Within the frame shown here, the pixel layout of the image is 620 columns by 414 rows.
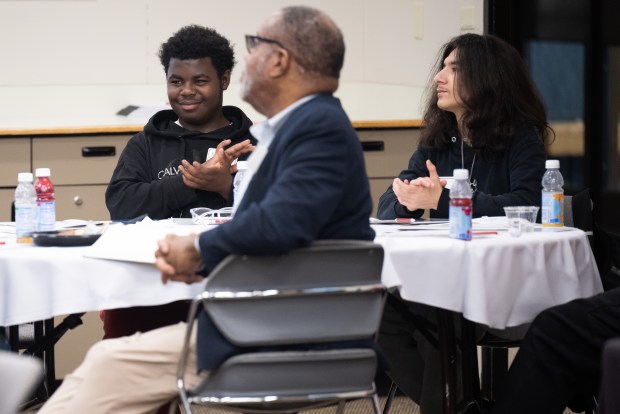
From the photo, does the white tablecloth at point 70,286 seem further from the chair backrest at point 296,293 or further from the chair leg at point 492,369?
the chair leg at point 492,369

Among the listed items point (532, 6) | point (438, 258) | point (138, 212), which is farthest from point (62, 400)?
point (532, 6)

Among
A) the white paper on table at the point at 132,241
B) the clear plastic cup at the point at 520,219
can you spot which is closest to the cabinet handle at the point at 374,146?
the clear plastic cup at the point at 520,219

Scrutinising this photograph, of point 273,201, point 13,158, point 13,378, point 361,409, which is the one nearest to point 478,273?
point 273,201

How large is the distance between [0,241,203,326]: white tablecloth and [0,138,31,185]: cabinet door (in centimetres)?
224

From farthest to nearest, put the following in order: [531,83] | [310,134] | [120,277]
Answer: [531,83]
[120,277]
[310,134]

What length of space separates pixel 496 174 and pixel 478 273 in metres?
0.91

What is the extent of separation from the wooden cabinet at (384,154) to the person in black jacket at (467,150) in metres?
1.13

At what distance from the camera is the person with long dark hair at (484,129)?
3.10m

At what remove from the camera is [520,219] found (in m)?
2.60

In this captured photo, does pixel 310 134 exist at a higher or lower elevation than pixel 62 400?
higher

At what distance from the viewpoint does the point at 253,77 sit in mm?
2031

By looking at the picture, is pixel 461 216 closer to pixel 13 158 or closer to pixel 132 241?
pixel 132 241

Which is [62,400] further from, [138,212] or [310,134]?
[138,212]

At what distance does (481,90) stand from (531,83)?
0.21 meters
